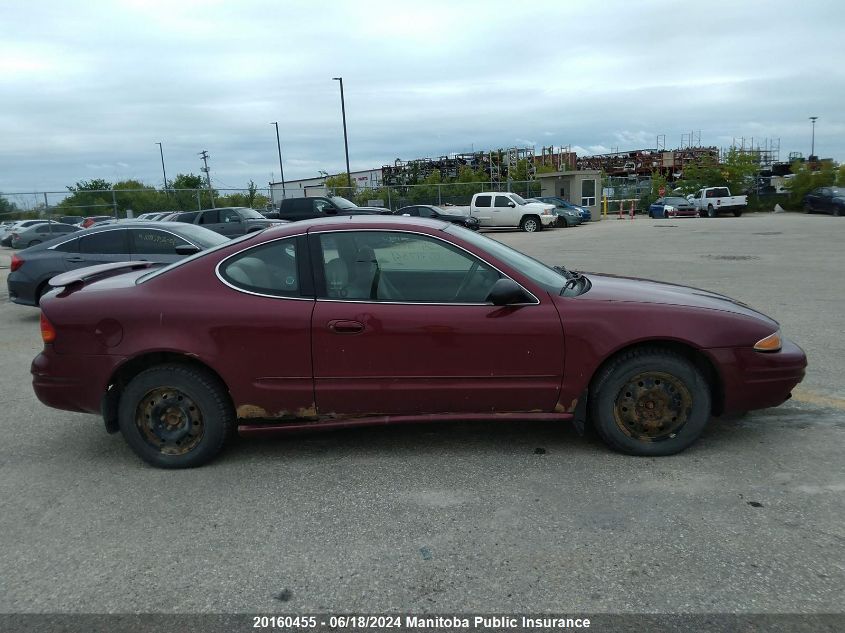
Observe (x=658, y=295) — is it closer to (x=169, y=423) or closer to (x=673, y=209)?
(x=169, y=423)

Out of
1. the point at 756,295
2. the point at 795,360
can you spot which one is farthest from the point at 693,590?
the point at 756,295

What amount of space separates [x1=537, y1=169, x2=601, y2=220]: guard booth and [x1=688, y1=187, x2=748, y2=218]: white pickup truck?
20.3ft

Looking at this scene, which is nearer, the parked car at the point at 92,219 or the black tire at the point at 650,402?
the black tire at the point at 650,402

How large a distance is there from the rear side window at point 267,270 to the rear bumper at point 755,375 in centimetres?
258

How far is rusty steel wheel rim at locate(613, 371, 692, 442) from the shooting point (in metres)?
3.93

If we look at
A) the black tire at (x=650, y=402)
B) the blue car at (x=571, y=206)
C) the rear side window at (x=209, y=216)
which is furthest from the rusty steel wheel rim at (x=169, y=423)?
the blue car at (x=571, y=206)

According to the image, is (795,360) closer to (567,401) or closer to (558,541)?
(567,401)

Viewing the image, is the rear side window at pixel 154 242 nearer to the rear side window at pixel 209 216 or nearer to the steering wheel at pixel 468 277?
the steering wheel at pixel 468 277

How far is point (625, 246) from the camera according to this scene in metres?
19.4

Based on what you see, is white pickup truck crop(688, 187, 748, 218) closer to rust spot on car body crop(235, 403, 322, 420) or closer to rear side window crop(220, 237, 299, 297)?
rear side window crop(220, 237, 299, 297)

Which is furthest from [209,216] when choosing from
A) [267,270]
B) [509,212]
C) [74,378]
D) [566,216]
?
[267,270]

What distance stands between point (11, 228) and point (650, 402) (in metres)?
32.5

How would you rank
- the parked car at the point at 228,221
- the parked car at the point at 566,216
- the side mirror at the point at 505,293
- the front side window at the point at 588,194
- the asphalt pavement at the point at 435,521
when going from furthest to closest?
the front side window at the point at 588,194 → the parked car at the point at 566,216 → the parked car at the point at 228,221 → the side mirror at the point at 505,293 → the asphalt pavement at the point at 435,521

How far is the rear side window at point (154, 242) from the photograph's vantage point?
360 inches
